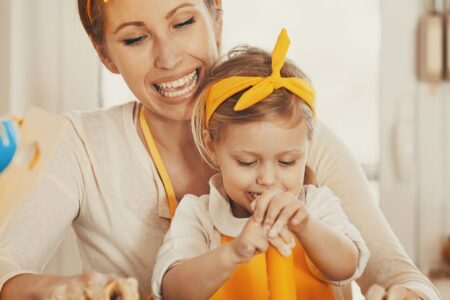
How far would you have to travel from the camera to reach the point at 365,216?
4.05 ft

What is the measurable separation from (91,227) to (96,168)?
3.9 inches

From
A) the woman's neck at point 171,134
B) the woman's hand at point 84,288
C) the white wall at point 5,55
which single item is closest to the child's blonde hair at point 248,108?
the woman's neck at point 171,134

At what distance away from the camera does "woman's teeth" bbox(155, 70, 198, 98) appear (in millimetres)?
1208

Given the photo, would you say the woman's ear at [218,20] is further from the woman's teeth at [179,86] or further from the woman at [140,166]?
the woman's teeth at [179,86]

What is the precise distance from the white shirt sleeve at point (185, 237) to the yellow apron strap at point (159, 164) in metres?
0.07

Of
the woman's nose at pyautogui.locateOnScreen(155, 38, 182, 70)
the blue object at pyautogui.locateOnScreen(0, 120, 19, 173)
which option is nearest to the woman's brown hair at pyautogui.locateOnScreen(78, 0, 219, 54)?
the woman's nose at pyautogui.locateOnScreen(155, 38, 182, 70)

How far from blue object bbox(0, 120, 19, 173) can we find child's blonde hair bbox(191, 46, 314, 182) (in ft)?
1.33

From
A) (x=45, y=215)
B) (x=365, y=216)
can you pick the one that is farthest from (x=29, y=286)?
(x=365, y=216)

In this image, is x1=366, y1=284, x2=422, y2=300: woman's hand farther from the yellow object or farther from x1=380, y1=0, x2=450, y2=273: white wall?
x1=380, y1=0, x2=450, y2=273: white wall

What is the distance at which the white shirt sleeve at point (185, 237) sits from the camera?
1047 millimetres

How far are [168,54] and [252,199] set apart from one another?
27 centimetres

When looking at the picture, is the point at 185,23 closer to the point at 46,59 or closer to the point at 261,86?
the point at 261,86

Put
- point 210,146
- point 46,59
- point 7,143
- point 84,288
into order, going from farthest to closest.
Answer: point 46,59 < point 210,146 < point 84,288 < point 7,143

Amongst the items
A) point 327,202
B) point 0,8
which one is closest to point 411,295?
point 327,202
